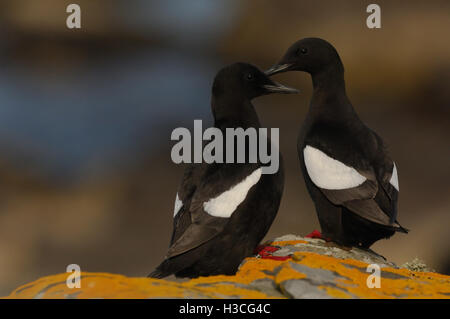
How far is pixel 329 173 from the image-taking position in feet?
17.9

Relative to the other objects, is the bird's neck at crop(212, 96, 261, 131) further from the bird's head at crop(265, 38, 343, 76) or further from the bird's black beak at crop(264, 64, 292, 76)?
the bird's head at crop(265, 38, 343, 76)

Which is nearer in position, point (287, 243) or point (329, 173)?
point (329, 173)

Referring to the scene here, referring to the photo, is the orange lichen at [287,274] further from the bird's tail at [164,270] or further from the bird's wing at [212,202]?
the bird's tail at [164,270]

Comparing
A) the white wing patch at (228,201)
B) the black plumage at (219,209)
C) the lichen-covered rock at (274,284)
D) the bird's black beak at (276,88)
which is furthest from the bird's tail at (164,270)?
the bird's black beak at (276,88)

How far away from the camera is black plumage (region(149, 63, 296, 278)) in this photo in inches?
186

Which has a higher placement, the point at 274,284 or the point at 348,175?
the point at 348,175

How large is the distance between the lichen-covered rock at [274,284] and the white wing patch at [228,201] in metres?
0.46

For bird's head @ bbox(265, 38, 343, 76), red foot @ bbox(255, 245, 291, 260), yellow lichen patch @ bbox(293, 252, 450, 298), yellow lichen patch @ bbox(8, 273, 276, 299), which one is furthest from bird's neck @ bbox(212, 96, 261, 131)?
yellow lichen patch @ bbox(8, 273, 276, 299)

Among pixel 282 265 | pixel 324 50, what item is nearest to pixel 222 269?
pixel 282 265

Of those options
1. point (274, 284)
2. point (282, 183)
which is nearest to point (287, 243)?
point (282, 183)

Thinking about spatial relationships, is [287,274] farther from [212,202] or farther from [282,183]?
[282,183]

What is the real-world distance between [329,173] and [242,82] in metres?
1.10

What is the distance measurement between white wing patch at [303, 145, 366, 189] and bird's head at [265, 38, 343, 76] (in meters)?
0.91

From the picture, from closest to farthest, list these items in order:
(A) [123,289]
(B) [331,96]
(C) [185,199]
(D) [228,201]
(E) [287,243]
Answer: (A) [123,289], (D) [228,201], (C) [185,199], (E) [287,243], (B) [331,96]
